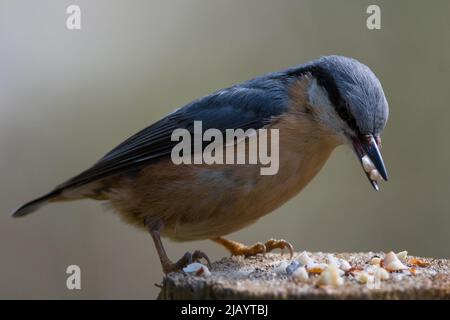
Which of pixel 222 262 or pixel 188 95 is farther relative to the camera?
pixel 188 95

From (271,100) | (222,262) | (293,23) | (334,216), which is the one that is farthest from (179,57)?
(222,262)

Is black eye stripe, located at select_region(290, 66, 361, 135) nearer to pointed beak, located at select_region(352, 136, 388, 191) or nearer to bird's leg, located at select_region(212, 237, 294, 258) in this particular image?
pointed beak, located at select_region(352, 136, 388, 191)

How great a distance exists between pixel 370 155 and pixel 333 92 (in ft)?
1.64

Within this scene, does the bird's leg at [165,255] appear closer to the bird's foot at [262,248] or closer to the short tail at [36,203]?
the bird's foot at [262,248]

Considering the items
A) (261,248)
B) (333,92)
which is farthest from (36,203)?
(333,92)

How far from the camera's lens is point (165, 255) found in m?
4.20

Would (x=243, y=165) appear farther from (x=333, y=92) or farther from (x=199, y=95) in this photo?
(x=199, y=95)

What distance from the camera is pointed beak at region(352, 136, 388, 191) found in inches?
154

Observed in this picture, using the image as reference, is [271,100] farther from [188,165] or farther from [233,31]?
[233,31]

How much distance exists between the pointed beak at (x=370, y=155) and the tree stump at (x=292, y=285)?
554 mm

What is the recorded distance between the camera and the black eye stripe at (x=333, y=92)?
159 inches
